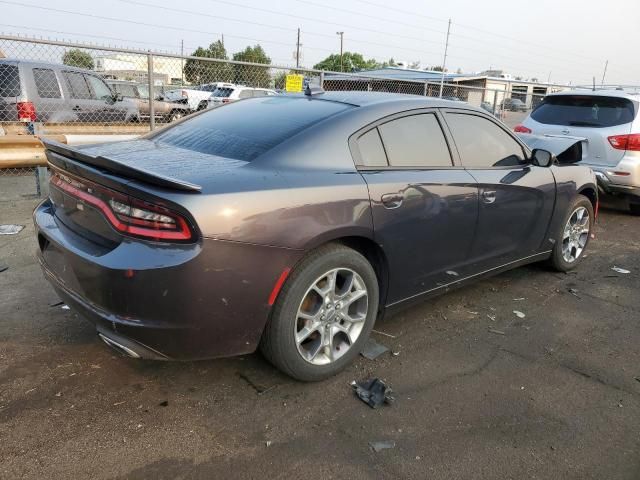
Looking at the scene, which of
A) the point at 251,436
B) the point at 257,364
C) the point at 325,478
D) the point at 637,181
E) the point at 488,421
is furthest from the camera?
the point at 637,181

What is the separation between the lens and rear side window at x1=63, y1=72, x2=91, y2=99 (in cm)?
958

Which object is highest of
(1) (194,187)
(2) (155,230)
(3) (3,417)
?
(1) (194,187)

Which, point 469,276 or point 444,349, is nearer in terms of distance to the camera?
point 444,349

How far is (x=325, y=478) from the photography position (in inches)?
87.7

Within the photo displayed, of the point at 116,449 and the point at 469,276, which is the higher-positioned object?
the point at 469,276

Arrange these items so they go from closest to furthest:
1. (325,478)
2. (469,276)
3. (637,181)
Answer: (325,478) < (469,276) < (637,181)

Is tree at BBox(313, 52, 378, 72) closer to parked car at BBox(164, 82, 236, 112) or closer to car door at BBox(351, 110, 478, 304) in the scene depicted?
parked car at BBox(164, 82, 236, 112)

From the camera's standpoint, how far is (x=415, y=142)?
334cm

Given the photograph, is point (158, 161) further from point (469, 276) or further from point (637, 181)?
point (637, 181)

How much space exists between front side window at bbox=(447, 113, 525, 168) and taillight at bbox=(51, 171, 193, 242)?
6.98 ft

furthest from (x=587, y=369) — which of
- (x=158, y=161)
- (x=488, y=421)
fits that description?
(x=158, y=161)

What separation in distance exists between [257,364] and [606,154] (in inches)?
235

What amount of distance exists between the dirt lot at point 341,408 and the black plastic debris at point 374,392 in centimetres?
5

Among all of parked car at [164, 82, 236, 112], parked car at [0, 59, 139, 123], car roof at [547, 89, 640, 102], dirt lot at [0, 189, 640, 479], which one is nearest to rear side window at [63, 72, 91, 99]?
parked car at [0, 59, 139, 123]
